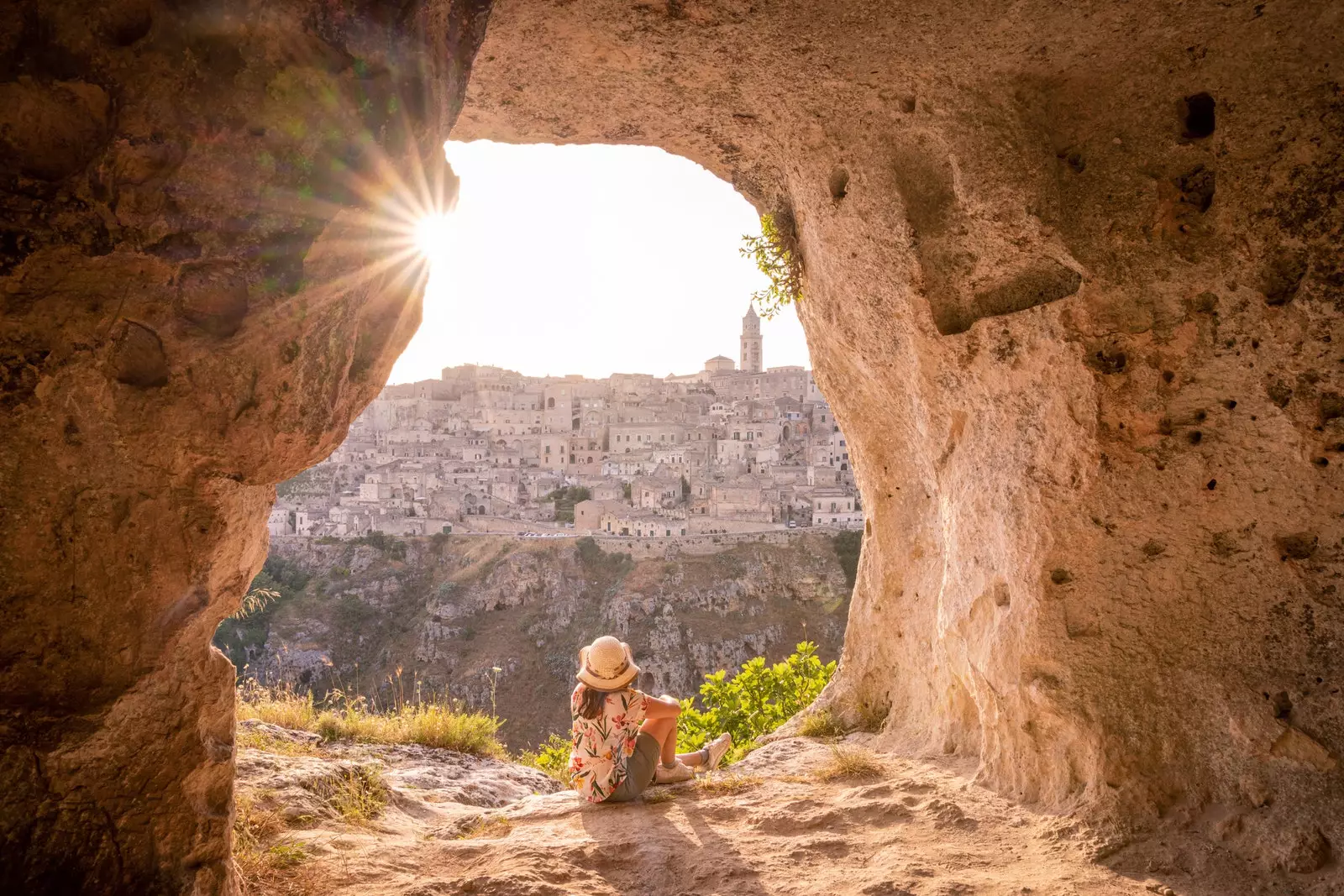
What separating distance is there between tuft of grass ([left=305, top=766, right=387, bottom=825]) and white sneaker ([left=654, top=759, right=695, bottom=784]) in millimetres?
1488

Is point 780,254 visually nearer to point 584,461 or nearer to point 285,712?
point 285,712

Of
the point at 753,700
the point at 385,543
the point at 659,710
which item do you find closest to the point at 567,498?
the point at 385,543

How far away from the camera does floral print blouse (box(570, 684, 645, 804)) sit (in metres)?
4.20

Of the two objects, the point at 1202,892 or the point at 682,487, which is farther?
the point at 682,487

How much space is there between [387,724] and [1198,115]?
251 inches

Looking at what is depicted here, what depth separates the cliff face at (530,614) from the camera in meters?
44.0

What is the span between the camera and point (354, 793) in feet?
13.6

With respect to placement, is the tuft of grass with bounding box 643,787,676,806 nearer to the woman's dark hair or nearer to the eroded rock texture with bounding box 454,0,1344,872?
the woman's dark hair

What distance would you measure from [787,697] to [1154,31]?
19.7 feet

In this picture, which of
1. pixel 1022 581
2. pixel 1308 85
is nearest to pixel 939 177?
pixel 1308 85

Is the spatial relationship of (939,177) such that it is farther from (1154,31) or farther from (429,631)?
(429,631)

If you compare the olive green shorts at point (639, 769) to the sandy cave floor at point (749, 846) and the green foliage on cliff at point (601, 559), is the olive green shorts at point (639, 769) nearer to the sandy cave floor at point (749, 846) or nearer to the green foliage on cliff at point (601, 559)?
the sandy cave floor at point (749, 846)

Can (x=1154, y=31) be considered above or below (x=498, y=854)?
above

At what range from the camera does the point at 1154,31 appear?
3.43m
